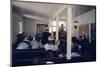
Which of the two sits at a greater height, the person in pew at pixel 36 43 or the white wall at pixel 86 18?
the white wall at pixel 86 18

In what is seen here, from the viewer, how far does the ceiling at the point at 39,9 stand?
2268 mm

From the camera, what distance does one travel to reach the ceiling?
7.44 ft

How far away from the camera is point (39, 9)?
2336 mm

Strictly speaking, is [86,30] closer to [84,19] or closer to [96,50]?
[84,19]

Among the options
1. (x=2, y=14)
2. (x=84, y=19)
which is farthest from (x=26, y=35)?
(x=84, y=19)

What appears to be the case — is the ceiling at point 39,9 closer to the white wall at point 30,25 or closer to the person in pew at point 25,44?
the white wall at point 30,25

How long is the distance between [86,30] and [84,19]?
0.17 metres

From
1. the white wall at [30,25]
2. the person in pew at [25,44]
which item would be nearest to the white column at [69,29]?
the white wall at [30,25]

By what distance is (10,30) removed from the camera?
88.4 inches

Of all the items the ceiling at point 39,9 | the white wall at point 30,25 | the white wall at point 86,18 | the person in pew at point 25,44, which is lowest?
the person in pew at point 25,44

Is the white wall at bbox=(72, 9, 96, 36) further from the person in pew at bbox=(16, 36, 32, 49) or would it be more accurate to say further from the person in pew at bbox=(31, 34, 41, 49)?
the person in pew at bbox=(16, 36, 32, 49)

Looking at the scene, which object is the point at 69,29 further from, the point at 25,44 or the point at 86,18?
the point at 25,44

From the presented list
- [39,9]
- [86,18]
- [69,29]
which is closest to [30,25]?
[39,9]

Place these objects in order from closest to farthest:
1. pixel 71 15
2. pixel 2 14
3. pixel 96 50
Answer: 1. pixel 2 14
2. pixel 71 15
3. pixel 96 50
